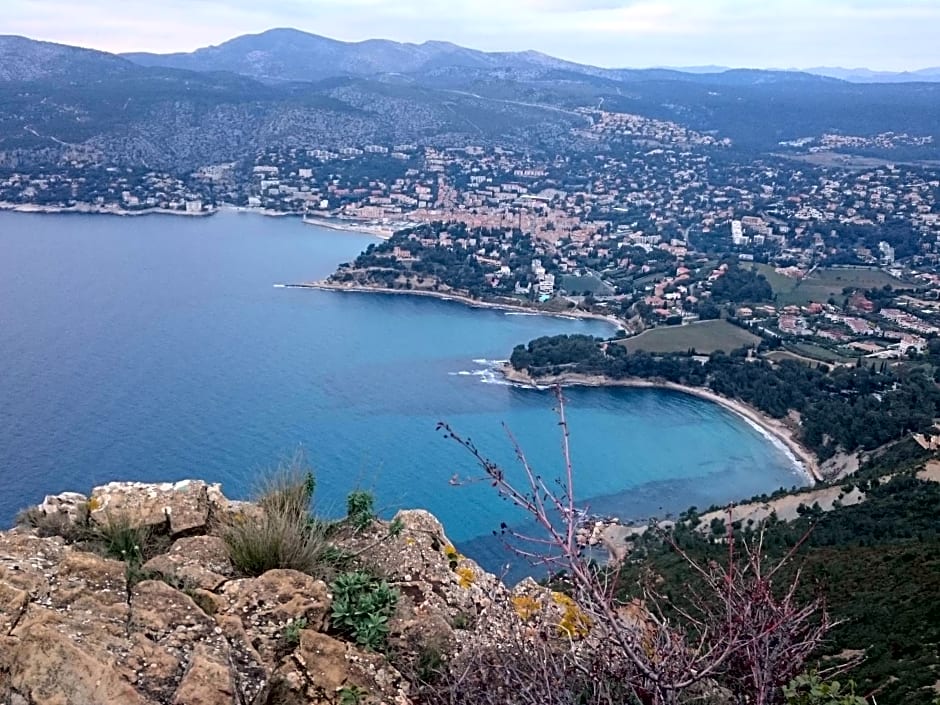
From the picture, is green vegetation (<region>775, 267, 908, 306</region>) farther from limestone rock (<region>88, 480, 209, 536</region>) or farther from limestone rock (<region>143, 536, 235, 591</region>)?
limestone rock (<region>143, 536, 235, 591</region>)

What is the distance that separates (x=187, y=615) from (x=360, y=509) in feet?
4.06

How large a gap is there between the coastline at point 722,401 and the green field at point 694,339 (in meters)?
2.01

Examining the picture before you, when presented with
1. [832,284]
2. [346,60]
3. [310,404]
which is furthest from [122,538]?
[346,60]

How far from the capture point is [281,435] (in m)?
22.2

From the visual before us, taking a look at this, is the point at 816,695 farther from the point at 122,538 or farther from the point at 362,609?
the point at 122,538

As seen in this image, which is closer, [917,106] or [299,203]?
[299,203]

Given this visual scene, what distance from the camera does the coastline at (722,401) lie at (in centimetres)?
2273

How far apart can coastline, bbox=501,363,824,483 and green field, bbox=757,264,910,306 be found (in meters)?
10.3

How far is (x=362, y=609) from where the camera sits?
2709 millimetres

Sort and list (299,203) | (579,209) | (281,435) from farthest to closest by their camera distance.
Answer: (299,203) < (579,209) < (281,435)

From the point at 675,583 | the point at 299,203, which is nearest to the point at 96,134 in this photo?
the point at 299,203

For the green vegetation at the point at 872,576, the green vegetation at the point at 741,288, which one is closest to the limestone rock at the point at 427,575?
the green vegetation at the point at 872,576

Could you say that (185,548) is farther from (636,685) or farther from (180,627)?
(636,685)

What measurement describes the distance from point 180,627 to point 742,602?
159 centimetres
